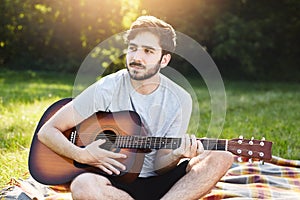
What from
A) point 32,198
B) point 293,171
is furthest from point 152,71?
point 293,171

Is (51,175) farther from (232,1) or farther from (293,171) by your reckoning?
(232,1)

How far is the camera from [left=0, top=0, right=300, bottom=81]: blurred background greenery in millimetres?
11501

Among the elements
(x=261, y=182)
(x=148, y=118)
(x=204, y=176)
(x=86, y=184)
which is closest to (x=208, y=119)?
(x=261, y=182)

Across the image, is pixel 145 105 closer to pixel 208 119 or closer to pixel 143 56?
pixel 143 56

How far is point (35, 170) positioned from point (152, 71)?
0.92m

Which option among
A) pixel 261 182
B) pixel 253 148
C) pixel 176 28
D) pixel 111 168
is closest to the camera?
pixel 253 148

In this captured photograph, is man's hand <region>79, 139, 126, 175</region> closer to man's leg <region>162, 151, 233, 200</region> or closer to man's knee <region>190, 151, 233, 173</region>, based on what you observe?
man's leg <region>162, 151, 233, 200</region>

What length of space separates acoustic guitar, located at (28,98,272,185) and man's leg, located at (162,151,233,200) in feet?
0.35

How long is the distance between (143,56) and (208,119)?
3.00 m

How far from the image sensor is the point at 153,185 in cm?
264

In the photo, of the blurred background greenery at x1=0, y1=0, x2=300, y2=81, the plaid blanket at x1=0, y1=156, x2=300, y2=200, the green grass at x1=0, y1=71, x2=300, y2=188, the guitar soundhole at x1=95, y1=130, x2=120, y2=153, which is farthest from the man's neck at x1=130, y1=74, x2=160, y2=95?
the blurred background greenery at x1=0, y1=0, x2=300, y2=81

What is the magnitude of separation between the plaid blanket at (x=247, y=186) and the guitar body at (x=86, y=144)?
0.46 feet

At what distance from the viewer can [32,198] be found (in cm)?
273

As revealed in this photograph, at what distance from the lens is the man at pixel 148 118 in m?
2.55
